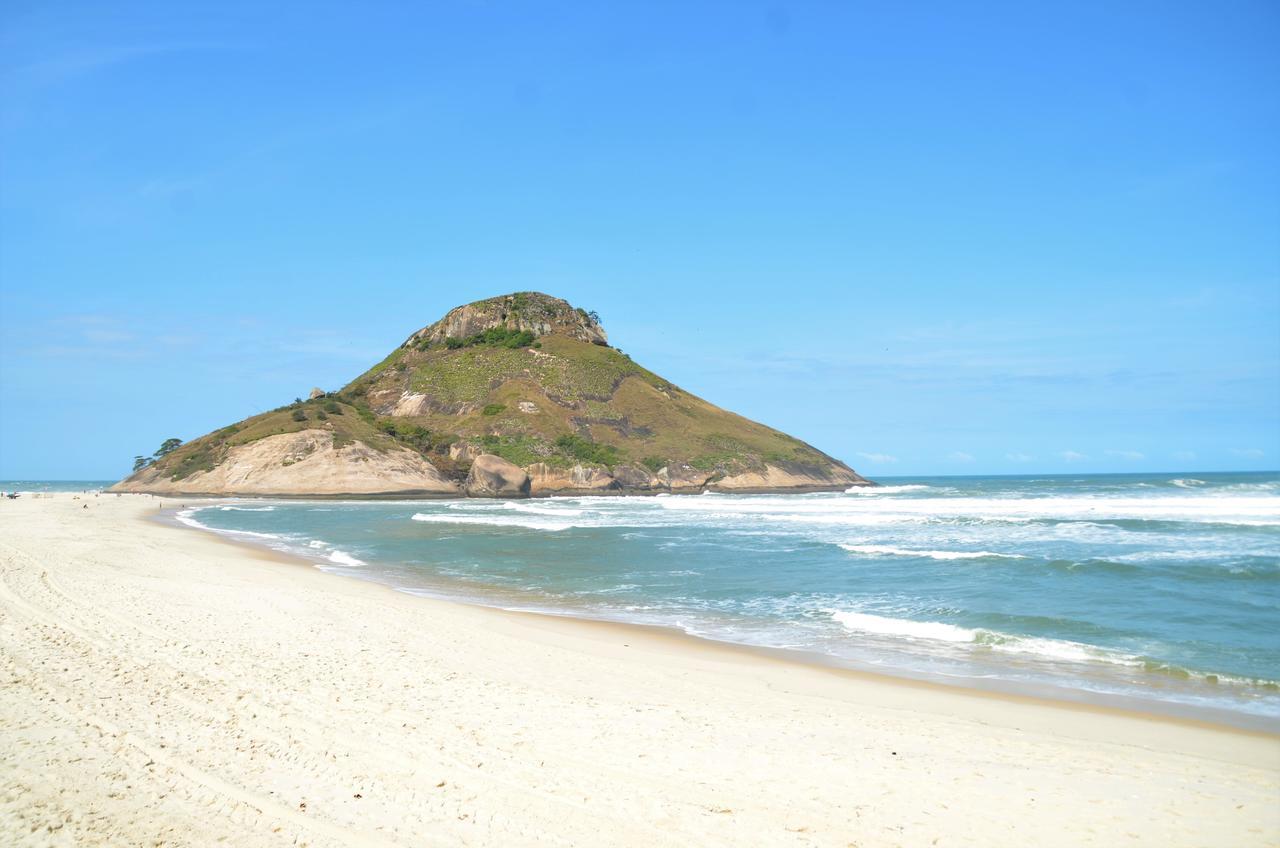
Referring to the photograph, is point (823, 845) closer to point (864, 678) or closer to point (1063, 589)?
point (864, 678)

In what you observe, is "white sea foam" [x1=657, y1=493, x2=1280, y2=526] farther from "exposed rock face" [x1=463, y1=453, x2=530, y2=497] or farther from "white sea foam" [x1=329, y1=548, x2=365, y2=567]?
"exposed rock face" [x1=463, y1=453, x2=530, y2=497]

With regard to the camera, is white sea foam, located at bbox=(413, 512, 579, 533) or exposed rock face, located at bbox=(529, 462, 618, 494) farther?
exposed rock face, located at bbox=(529, 462, 618, 494)

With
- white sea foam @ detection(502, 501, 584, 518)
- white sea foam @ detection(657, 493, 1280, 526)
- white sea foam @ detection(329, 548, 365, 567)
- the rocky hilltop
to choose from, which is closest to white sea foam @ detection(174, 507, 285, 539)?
white sea foam @ detection(329, 548, 365, 567)

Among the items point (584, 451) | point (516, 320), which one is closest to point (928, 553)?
point (584, 451)

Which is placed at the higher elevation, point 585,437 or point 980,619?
point 585,437

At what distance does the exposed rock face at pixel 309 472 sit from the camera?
78.7 m

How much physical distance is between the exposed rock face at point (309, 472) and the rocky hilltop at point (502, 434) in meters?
0.14

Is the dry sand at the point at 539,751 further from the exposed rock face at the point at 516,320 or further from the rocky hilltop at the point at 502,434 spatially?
the exposed rock face at the point at 516,320

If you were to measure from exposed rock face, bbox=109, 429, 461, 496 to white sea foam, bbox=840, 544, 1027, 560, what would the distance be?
5990cm

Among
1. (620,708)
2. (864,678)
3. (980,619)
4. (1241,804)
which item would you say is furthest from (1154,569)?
(620,708)


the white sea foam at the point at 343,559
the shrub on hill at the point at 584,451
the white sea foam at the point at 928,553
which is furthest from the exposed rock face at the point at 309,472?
the white sea foam at the point at 928,553

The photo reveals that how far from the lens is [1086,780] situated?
7062 millimetres

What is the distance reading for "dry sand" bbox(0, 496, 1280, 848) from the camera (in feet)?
18.9

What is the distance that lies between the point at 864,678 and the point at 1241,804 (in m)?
4.79
